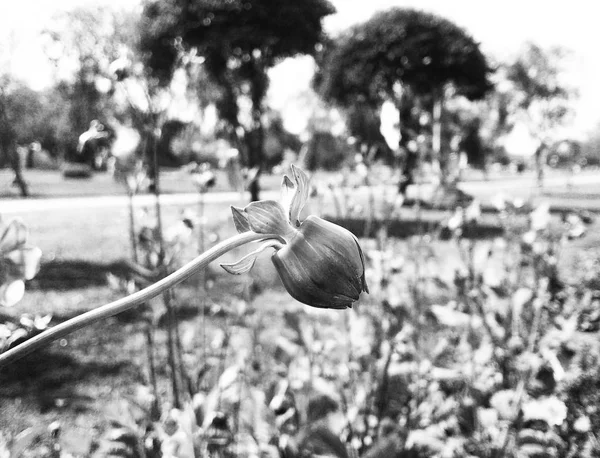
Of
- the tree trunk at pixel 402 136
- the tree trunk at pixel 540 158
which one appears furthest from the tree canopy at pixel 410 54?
the tree trunk at pixel 540 158

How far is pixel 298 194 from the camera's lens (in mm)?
470

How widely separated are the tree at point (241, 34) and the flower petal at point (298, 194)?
7.89 meters

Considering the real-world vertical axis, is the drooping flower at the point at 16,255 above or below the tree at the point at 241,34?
below

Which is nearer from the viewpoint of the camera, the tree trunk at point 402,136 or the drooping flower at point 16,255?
the drooping flower at point 16,255

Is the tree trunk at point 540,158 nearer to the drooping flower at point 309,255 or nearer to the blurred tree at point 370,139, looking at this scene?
the blurred tree at point 370,139

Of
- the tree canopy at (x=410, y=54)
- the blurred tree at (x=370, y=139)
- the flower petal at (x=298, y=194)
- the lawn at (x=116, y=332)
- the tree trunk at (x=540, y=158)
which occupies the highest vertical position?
the tree canopy at (x=410, y=54)

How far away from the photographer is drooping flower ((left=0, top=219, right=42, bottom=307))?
516 mm

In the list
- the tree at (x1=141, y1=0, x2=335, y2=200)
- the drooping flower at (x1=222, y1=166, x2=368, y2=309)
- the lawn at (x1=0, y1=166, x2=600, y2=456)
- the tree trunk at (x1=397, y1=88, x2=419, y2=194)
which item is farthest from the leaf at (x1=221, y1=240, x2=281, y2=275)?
the tree at (x1=141, y1=0, x2=335, y2=200)

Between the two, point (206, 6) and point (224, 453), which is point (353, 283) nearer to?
point (224, 453)

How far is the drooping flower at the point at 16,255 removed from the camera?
516 mm

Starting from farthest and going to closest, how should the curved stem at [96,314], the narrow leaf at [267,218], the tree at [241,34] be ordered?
the tree at [241,34] → the narrow leaf at [267,218] → the curved stem at [96,314]

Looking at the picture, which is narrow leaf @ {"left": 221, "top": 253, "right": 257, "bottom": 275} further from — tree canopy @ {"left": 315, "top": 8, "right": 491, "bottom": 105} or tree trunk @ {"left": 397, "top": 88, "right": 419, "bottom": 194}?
tree canopy @ {"left": 315, "top": 8, "right": 491, "bottom": 105}

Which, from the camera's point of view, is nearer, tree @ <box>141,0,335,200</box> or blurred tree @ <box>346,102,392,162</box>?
blurred tree @ <box>346,102,392,162</box>

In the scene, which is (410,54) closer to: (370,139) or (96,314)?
(370,139)
